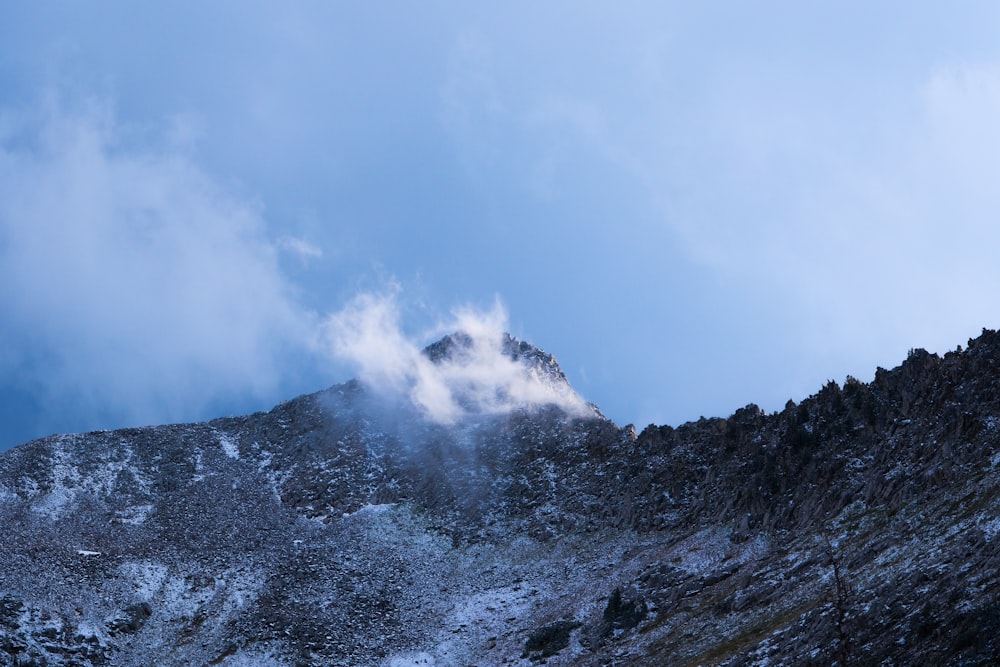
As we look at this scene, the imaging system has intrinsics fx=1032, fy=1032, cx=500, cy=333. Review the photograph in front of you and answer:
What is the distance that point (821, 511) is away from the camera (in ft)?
244

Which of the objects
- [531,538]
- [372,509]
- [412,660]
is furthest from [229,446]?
[412,660]

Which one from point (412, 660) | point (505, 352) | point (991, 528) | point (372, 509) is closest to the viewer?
point (991, 528)

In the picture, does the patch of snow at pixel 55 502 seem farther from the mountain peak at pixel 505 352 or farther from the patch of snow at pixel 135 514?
the mountain peak at pixel 505 352

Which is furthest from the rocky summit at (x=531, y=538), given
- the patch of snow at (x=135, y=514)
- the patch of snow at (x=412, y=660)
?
the patch of snow at (x=135, y=514)

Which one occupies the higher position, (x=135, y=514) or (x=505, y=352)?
(x=505, y=352)

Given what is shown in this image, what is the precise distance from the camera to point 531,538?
92.4 m

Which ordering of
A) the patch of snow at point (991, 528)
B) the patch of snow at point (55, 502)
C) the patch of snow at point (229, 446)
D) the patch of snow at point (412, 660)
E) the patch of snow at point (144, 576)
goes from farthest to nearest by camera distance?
the patch of snow at point (229, 446)
the patch of snow at point (55, 502)
the patch of snow at point (144, 576)
the patch of snow at point (412, 660)
the patch of snow at point (991, 528)

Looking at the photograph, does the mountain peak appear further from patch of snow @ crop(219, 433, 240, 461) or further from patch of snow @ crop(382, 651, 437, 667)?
patch of snow @ crop(382, 651, 437, 667)

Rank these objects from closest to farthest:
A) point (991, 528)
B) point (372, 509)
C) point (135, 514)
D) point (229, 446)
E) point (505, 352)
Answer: point (991, 528)
point (135, 514)
point (372, 509)
point (229, 446)
point (505, 352)

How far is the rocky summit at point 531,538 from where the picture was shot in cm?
5809

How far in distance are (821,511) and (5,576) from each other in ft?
207

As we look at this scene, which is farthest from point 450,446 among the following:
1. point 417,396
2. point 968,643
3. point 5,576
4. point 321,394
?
point 968,643

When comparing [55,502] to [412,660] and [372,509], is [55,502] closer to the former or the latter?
[372,509]

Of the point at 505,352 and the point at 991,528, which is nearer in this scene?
the point at 991,528
